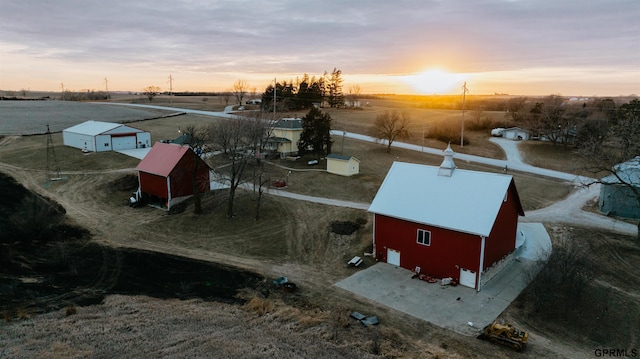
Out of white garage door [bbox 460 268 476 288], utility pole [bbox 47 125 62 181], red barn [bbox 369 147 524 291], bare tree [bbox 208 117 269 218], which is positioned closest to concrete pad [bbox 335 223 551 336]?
white garage door [bbox 460 268 476 288]

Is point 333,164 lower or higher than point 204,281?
higher

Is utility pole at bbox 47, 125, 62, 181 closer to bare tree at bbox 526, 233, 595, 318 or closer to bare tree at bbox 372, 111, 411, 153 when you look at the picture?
bare tree at bbox 372, 111, 411, 153

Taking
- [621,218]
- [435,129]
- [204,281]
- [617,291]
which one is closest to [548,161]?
[435,129]

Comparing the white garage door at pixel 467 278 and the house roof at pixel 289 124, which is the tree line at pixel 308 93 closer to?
the house roof at pixel 289 124

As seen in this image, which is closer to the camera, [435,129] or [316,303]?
[316,303]

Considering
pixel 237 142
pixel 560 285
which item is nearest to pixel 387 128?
pixel 237 142

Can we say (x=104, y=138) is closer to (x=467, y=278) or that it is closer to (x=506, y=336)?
(x=467, y=278)

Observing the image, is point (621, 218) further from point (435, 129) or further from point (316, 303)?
point (435, 129)
